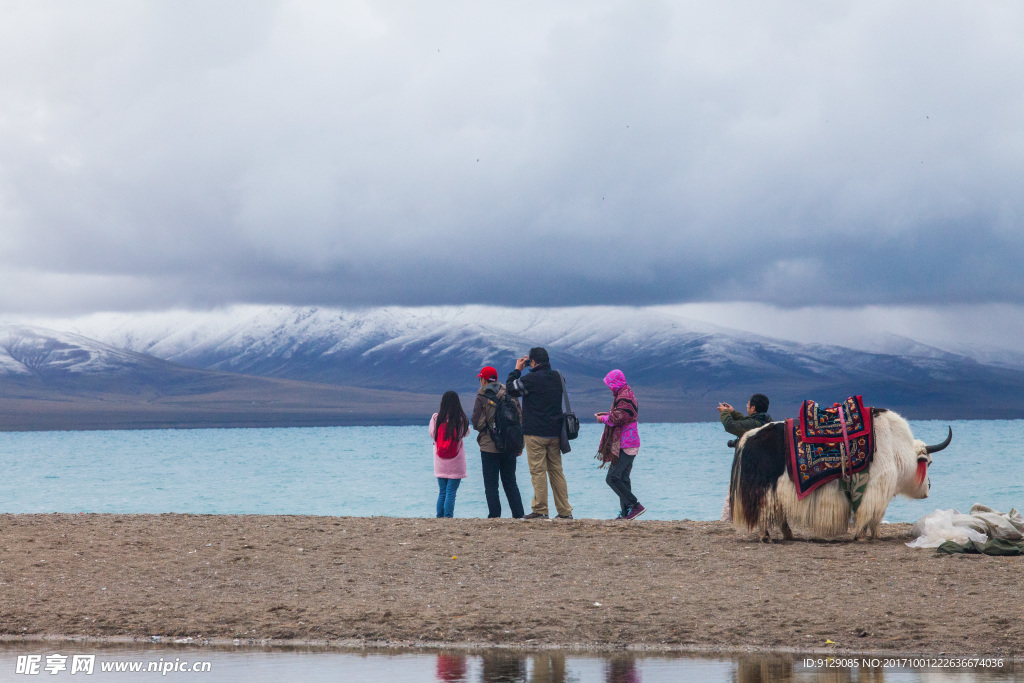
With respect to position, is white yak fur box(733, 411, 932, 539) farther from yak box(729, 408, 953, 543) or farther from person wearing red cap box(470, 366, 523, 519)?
person wearing red cap box(470, 366, 523, 519)

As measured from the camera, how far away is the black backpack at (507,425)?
44.1 feet

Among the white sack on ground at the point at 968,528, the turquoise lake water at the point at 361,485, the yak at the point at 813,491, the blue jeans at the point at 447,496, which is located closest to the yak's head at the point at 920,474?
the yak at the point at 813,491

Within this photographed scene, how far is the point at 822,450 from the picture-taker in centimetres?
1088

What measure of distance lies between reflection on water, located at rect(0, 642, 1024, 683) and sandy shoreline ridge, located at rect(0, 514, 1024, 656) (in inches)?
12.3

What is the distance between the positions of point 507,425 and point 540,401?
520mm

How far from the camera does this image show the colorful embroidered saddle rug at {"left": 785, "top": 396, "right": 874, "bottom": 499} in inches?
428

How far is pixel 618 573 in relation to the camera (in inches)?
385

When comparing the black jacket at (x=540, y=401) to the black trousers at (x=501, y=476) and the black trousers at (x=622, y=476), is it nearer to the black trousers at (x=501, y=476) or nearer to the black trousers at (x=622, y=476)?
the black trousers at (x=501, y=476)

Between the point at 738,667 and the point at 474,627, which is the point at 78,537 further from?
the point at 738,667

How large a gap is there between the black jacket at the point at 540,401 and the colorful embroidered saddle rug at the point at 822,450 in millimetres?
3132

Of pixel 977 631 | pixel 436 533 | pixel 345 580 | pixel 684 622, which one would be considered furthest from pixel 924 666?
pixel 436 533

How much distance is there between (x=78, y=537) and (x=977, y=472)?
41.4m

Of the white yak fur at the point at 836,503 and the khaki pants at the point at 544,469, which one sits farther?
the khaki pants at the point at 544,469

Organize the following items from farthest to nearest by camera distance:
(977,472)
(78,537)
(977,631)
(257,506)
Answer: (977,472), (257,506), (78,537), (977,631)
